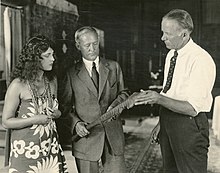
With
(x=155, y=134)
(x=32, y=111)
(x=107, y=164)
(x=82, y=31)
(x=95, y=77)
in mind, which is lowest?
(x=107, y=164)

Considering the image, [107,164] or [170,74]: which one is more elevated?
[170,74]

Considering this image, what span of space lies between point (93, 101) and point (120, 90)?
0.11 m

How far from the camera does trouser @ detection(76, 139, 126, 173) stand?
110 centimetres

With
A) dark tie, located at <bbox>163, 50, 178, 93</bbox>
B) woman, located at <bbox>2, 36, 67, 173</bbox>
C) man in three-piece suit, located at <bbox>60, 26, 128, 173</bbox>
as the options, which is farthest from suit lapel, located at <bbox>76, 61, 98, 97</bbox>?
dark tie, located at <bbox>163, 50, 178, 93</bbox>

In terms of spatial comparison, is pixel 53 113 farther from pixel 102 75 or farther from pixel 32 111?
pixel 102 75

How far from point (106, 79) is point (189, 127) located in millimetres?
326

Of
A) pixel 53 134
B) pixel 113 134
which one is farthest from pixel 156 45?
pixel 53 134

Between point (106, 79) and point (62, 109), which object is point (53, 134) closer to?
point (62, 109)

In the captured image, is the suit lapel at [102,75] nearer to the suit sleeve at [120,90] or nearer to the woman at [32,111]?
the suit sleeve at [120,90]

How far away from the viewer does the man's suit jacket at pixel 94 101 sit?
1094mm

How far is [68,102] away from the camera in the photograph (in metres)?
1.11

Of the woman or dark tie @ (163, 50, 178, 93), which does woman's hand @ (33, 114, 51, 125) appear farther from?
dark tie @ (163, 50, 178, 93)

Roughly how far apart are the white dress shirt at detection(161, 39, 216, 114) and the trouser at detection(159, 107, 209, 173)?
5cm

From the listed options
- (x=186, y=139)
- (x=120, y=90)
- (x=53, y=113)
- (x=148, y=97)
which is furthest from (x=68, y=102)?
(x=186, y=139)
